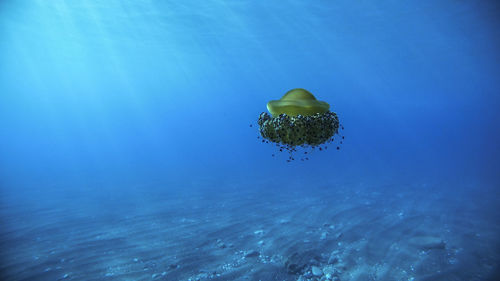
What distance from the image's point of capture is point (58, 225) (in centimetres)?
1119

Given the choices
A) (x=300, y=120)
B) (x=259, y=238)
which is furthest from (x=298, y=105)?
(x=259, y=238)

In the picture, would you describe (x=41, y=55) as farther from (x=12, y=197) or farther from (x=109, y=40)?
(x=12, y=197)

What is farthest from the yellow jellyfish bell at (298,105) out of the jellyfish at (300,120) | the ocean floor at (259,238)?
the ocean floor at (259,238)

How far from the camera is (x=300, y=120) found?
369 cm

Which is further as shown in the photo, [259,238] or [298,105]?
[259,238]

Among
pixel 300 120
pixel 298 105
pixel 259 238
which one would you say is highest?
pixel 298 105

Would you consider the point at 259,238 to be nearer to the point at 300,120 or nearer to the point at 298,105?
the point at 300,120

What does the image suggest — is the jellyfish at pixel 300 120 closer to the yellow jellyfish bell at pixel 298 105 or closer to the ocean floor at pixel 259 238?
the yellow jellyfish bell at pixel 298 105

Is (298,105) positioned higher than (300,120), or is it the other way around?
(298,105)

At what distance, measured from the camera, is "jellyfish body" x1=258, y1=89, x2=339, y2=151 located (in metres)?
3.68

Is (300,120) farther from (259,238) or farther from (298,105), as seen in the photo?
(259,238)

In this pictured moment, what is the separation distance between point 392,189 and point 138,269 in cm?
1636

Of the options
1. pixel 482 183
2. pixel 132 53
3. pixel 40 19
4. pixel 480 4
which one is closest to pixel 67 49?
pixel 132 53

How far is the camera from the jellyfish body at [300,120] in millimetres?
3678
